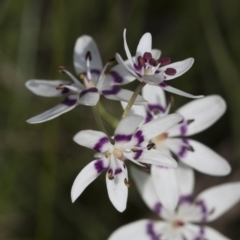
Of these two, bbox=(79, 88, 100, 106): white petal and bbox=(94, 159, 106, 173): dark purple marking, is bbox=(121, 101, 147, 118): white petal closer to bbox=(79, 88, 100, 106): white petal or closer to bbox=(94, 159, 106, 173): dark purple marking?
bbox=(79, 88, 100, 106): white petal

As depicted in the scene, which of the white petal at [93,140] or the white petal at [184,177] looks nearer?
the white petal at [93,140]

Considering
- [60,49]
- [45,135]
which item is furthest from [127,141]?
[45,135]

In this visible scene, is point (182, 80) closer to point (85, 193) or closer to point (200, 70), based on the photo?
point (200, 70)

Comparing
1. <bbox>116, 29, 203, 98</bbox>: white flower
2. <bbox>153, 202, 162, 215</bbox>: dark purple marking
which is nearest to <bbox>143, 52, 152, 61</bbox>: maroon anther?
<bbox>116, 29, 203, 98</bbox>: white flower

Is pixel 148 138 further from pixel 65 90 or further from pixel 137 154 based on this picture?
pixel 65 90

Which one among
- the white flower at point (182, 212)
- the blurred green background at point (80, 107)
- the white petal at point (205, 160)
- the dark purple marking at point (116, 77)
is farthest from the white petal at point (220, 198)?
the dark purple marking at point (116, 77)

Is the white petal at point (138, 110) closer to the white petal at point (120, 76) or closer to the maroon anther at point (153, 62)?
the white petal at point (120, 76)
